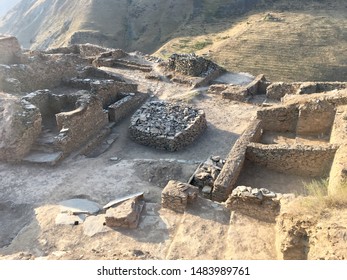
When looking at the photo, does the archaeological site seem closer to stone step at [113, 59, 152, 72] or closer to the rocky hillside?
stone step at [113, 59, 152, 72]

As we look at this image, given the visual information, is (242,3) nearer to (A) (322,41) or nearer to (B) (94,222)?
(A) (322,41)

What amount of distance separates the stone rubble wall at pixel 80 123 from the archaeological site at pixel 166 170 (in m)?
0.04

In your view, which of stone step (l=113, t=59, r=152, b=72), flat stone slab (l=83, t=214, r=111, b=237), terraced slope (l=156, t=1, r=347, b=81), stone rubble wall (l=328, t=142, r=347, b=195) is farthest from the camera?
terraced slope (l=156, t=1, r=347, b=81)

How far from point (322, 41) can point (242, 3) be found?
24991mm

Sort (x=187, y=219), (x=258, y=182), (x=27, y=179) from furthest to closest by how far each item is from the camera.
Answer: (x=27, y=179)
(x=258, y=182)
(x=187, y=219)

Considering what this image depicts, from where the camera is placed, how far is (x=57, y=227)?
8086 millimetres

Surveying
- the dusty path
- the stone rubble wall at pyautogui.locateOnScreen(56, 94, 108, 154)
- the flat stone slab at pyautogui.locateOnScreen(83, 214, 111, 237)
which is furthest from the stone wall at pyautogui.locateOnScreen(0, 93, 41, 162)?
the flat stone slab at pyautogui.locateOnScreen(83, 214, 111, 237)

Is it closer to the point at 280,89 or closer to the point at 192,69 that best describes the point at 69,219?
the point at 280,89

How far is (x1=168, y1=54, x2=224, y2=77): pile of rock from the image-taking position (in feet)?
72.5

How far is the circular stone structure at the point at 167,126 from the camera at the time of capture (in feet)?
45.5

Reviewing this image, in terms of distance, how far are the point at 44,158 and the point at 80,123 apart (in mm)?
2098

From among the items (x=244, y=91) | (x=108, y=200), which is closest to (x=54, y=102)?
(x=108, y=200)

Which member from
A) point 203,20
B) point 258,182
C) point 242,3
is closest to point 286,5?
point 242,3

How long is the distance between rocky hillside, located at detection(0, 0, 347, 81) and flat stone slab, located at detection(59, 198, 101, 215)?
34.0 metres
